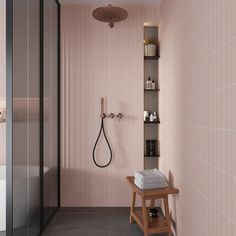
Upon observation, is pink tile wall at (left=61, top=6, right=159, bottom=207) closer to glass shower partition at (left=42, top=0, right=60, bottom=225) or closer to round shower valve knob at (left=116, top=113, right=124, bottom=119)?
round shower valve knob at (left=116, top=113, right=124, bottom=119)

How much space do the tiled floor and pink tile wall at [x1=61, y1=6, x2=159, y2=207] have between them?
0.59 ft

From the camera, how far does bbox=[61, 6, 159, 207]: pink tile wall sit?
343 centimetres

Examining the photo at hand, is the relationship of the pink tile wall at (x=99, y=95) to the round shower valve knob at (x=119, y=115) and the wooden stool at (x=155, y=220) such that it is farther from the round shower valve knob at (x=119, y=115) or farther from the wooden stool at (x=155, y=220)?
the wooden stool at (x=155, y=220)

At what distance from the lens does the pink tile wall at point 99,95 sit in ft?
11.2

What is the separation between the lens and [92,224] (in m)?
3.02

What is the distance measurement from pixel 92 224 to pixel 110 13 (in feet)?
7.69

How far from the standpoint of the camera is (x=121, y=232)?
2.82 m

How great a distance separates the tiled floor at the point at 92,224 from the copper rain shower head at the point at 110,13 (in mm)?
2308

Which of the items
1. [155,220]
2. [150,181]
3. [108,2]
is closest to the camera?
[150,181]

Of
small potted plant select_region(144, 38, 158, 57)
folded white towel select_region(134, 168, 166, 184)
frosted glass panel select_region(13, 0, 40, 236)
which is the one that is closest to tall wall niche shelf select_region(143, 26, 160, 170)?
small potted plant select_region(144, 38, 158, 57)

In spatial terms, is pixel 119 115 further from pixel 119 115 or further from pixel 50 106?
pixel 50 106

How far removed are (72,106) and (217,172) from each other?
2258mm

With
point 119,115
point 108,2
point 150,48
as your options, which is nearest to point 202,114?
point 119,115

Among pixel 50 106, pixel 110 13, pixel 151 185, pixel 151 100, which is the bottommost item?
Result: pixel 151 185
